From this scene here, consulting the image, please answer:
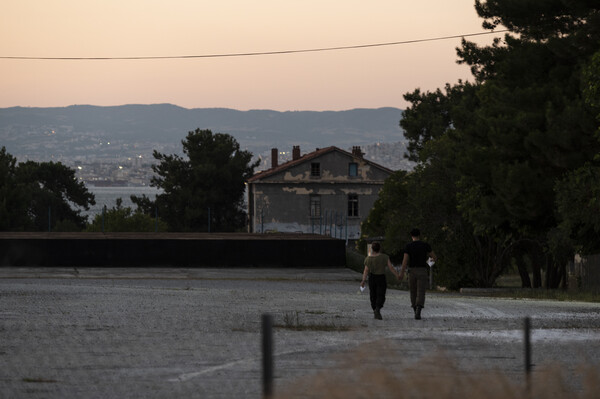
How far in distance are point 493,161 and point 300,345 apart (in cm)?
2086

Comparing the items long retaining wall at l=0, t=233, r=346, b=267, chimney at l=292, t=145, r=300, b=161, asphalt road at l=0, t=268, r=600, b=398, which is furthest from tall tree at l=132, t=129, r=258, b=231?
asphalt road at l=0, t=268, r=600, b=398

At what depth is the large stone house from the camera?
98938mm

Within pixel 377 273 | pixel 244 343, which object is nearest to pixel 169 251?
pixel 377 273

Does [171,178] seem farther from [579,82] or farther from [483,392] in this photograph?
[483,392]

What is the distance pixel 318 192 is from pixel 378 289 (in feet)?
258

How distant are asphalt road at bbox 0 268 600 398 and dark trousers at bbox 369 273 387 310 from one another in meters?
0.51

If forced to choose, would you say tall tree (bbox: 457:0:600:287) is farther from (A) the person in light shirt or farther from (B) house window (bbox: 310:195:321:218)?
(B) house window (bbox: 310:195:321:218)

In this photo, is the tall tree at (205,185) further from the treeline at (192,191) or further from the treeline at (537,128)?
the treeline at (537,128)

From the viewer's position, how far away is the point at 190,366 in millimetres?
12867

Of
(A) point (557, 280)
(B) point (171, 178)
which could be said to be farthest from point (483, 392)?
(B) point (171, 178)

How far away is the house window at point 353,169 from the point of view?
326 ft

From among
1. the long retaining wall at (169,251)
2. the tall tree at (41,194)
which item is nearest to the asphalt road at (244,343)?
the long retaining wall at (169,251)

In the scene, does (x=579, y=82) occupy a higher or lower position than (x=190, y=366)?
higher

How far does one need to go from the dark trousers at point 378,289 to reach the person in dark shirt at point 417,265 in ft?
1.34
